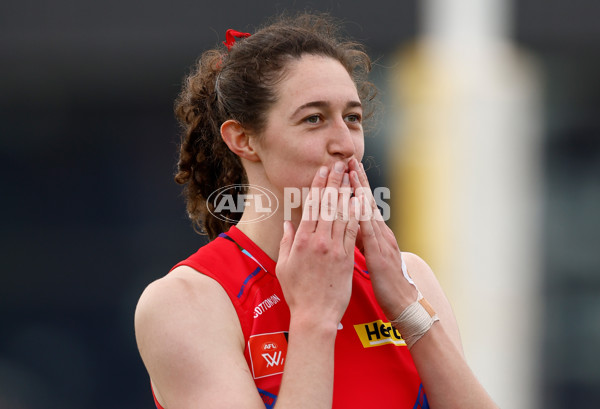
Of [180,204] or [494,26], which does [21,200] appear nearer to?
[180,204]

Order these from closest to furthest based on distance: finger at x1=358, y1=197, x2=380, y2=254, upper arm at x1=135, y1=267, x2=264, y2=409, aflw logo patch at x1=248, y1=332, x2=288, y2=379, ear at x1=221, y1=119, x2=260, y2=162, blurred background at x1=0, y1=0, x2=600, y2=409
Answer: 1. upper arm at x1=135, y1=267, x2=264, y2=409
2. aflw logo patch at x1=248, y1=332, x2=288, y2=379
3. finger at x1=358, y1=197, x2=380, y2=254
4. ear at x1=221, y1=119, x2=260, y2=162
5. blurred background at x1=0, y1=0, x2=600, y2=409

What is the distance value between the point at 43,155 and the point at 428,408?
6.28 metres

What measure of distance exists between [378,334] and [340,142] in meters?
0.58

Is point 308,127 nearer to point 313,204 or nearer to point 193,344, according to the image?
point 313,204

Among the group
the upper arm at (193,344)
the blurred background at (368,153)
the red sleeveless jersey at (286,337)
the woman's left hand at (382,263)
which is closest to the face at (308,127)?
the woman's left hand at (382,263)

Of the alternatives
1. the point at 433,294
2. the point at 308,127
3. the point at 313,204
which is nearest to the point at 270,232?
the point at 313,204

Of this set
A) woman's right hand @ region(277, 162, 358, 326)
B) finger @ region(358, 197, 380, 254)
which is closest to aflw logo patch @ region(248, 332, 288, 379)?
woman's right hand @ region(277, 162, 358, 326)

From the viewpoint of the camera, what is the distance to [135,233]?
7684 mm

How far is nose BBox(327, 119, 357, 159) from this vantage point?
2295 mm

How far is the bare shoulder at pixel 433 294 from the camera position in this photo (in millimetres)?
2398

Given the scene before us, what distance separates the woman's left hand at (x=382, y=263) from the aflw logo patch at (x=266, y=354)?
31 cm

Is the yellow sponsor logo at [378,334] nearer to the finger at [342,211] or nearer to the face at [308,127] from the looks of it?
the finger at [342,211]

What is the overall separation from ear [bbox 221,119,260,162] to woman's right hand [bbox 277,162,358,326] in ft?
0.97

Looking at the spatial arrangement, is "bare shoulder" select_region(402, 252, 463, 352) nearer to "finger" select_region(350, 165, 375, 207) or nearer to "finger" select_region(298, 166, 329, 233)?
"finger" select_region(350, 165, 375, 207)
